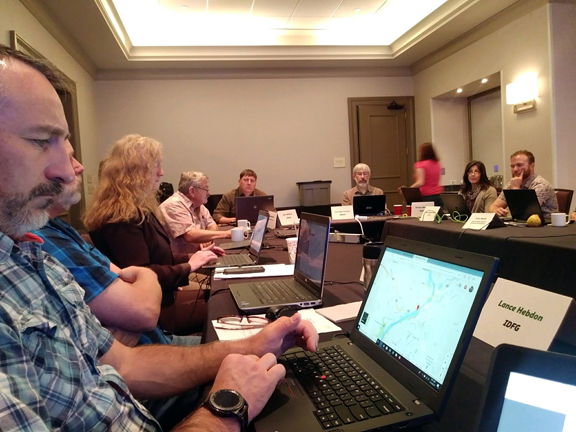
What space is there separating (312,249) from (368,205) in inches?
108

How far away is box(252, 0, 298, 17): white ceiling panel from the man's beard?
14.2ft

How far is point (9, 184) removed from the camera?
25.9 inches

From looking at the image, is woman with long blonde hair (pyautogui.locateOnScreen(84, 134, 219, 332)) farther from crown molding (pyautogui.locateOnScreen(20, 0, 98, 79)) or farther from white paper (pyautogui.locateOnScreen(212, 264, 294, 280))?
crown molding (pyautogui.locateOnScreen(20, 0, 98, 79))

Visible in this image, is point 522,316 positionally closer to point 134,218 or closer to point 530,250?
point 530,250

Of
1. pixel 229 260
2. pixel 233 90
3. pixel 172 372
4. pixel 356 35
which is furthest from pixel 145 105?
pixel 172 372

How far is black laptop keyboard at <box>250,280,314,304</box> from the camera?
4.10ft

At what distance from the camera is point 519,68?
13.5 ft

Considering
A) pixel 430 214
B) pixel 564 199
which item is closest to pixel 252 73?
pixel 430 214

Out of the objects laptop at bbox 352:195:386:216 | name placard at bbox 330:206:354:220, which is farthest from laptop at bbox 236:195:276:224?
laptop at bbox 352:195:386:216

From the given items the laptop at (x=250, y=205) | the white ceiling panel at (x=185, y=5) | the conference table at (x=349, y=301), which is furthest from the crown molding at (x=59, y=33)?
the conference table at (x=349, y=301)

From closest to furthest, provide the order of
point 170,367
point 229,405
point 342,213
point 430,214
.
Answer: point 229,405, point 170,367, point 430,214, point 342,213

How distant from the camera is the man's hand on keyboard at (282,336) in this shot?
847 mm

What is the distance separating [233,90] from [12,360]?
215 inches

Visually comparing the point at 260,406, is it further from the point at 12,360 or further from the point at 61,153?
the point at 61,153
